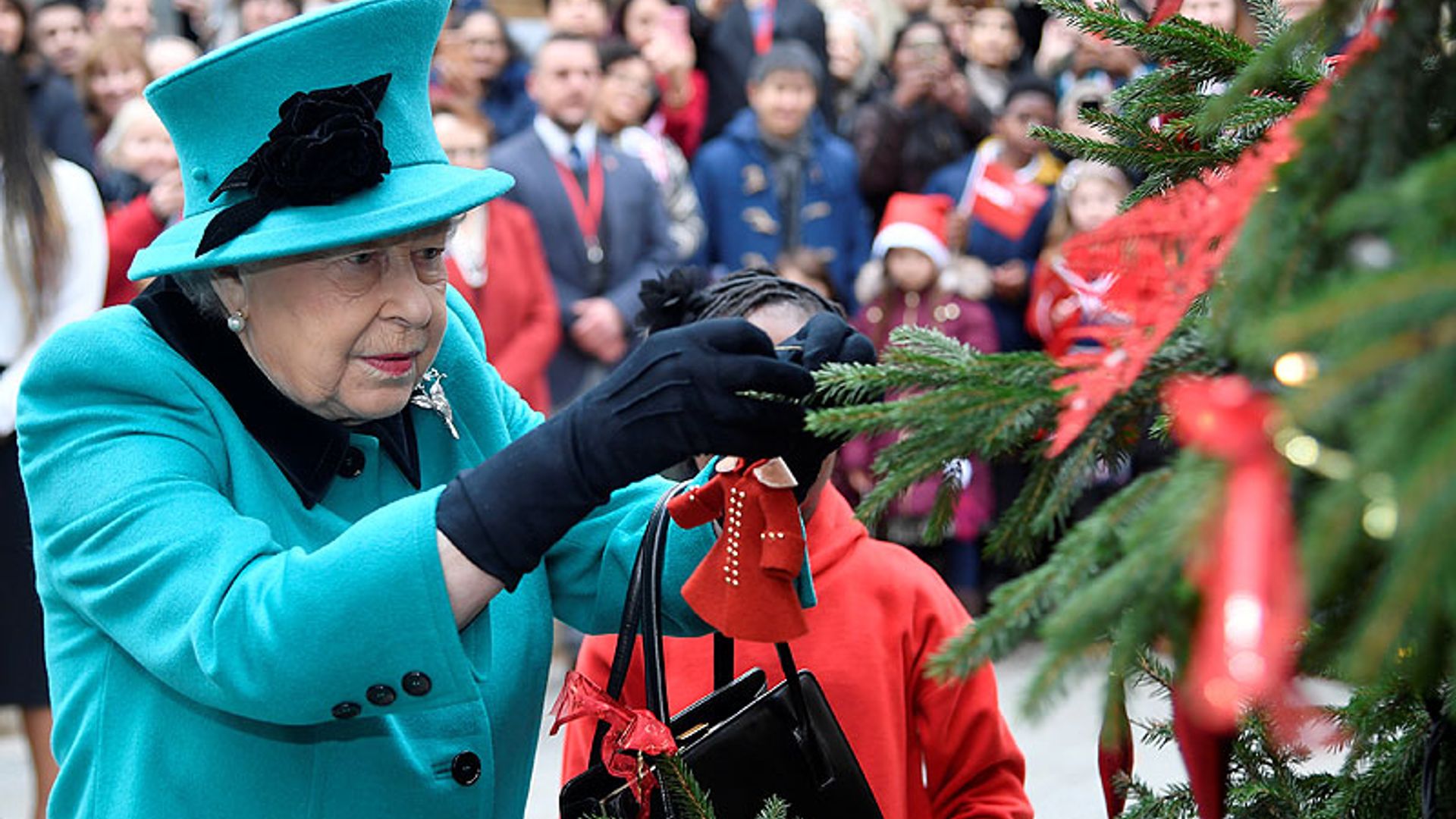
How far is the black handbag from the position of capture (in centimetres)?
193

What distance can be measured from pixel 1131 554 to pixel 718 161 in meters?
5.93

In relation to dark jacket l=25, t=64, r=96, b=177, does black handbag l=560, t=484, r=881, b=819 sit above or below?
above

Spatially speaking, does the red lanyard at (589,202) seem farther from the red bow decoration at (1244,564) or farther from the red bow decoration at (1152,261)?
the red bow decoration at (1244,564)

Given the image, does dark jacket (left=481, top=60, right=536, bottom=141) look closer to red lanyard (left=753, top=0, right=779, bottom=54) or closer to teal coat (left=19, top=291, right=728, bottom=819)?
red lanyard (left=753, top=0, right=779, bottom=54)

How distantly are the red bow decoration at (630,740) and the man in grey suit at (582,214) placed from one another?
4036 millimetres


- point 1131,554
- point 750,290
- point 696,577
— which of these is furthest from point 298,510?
point 1131,554

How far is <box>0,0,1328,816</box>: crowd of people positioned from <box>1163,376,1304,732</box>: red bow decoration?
11.5 feet

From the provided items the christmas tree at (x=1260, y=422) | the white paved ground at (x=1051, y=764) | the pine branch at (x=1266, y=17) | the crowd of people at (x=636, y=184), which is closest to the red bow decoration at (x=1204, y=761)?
the christmas tree at (x=1260, y=422)

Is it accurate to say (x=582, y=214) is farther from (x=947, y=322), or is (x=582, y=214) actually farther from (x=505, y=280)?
(x=947, y=322)

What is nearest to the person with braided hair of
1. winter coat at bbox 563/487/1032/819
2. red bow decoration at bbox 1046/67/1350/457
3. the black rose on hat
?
winter coat at bbox 563/487/1032/819

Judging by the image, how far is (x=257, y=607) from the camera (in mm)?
1665

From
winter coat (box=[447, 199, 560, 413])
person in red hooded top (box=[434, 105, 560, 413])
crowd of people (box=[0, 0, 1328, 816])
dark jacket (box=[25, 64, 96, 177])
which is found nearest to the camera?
crowd of people (box=[0, 0, 1328, 816])

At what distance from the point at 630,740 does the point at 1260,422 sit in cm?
112

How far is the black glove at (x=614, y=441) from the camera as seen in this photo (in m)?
1.63
